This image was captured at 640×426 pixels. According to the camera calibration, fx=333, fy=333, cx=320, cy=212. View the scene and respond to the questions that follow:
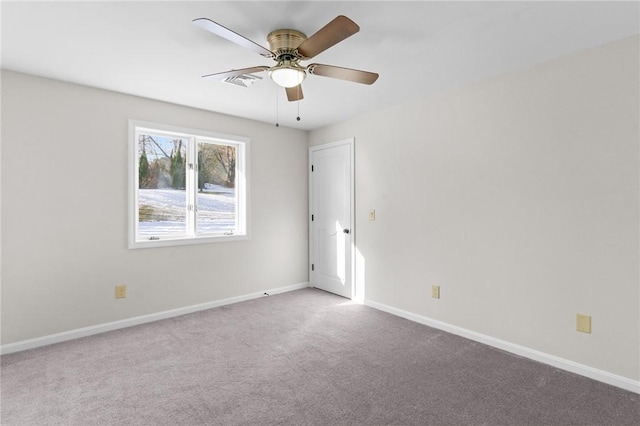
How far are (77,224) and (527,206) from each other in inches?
156

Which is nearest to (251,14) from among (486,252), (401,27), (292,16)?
(292,16)

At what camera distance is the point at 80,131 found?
10.2ft

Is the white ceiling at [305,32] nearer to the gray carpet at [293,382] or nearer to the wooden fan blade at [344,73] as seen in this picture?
the wooden fan blade at [344,73]

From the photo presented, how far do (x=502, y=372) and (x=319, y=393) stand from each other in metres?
1.37

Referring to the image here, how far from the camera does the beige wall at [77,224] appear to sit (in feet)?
9.22

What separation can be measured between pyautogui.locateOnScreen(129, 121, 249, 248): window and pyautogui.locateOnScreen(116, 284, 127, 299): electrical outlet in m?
0.42

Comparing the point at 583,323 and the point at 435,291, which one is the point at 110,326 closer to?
the point at 435,291

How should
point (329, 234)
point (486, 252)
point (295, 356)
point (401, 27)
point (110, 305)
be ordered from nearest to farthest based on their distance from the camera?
A: 1. point (401, 27)
2. point (295, 356)
3. point (486, 252)
4. point (110, 305)
5. point (329, 234)

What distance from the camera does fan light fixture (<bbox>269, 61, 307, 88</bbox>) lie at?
2127 millimetres

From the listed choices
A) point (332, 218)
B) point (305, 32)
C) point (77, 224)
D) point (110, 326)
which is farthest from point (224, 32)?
point (332, 218)

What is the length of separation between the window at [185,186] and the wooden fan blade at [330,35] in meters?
2.31

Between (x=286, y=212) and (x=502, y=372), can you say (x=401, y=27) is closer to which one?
(x=502, y=372)

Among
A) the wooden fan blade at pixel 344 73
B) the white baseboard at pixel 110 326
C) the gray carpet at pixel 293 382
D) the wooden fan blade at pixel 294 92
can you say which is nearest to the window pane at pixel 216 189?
the white baseboard at pixel 110 326

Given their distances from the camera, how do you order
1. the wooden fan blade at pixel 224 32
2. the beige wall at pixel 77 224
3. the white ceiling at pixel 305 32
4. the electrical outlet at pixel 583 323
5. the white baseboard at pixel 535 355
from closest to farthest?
1. the wooden fan blade at pixel 224 32
2. the white ceiling at pixel 305 32
3. the white baseboard at pixel 535 355
4. the electrical outlet at pixel 583 323
5. the beige wall at pixel 77 224
